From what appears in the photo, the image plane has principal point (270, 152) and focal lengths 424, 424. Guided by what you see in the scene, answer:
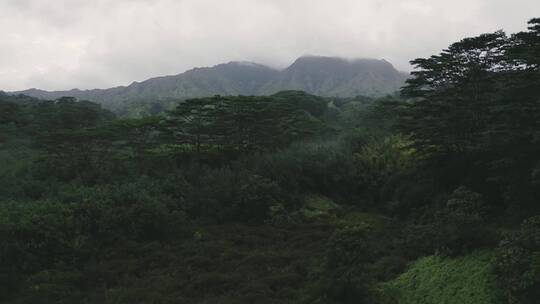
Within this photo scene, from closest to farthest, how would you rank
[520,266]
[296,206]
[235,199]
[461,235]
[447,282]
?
[520,266]
[447,282]
[461,235]
[235,199]
[296,206]

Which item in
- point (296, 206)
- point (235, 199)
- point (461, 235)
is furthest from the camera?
point (296, 206)

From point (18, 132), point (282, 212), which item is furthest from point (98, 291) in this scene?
point (18, 132)

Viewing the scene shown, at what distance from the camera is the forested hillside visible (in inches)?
322

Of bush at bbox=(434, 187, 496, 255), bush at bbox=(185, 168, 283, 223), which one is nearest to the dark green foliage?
bush at bbox=(434, 187, 496, 255)

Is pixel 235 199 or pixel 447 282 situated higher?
pixel 447 282

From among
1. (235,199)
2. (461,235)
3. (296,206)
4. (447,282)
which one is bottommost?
(296,206)

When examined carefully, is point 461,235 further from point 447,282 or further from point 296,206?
point 296,206

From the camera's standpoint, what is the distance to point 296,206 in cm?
1870

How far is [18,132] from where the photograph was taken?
34750 mm

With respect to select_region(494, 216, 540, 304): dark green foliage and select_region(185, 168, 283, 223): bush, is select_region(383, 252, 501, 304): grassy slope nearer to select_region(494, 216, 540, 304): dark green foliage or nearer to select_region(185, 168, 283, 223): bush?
select_region(494, 216, 540, 304): dark green foliage

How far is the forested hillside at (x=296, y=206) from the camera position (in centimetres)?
819

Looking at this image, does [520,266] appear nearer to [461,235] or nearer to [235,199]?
[461,235]

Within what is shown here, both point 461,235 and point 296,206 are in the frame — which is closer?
point 461,235

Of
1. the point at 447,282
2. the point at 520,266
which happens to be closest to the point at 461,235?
the point at 447,282
